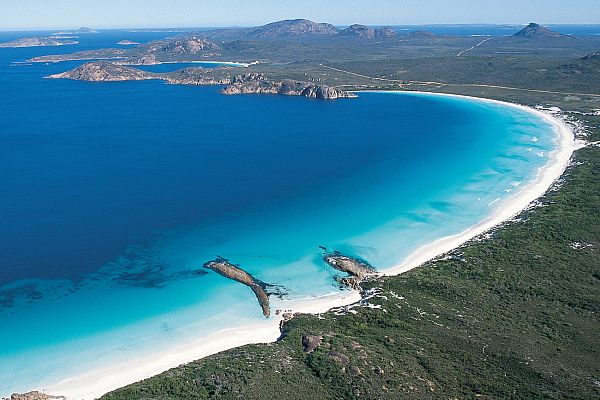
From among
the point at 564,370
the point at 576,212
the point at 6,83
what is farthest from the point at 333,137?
the point at 6,83

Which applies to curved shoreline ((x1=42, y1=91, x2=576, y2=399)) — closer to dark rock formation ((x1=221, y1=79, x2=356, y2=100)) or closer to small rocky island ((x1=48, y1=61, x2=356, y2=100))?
dark rock formation ((x1=221, y1=79, x2=356, y2=100))

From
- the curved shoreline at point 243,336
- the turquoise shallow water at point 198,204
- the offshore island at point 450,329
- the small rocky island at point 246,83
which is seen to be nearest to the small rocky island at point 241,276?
the offshore island at point 450,329

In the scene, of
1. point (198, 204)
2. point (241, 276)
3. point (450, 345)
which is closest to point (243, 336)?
point (241, 276)

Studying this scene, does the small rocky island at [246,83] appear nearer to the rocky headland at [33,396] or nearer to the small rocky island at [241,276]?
the small rocky island at [241,276]

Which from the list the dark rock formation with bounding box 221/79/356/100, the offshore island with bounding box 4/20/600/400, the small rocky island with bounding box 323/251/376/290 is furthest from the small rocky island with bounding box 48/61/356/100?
the small rocky island with bounding box 323/251/376/290

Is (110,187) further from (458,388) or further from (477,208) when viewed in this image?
(458,388)
